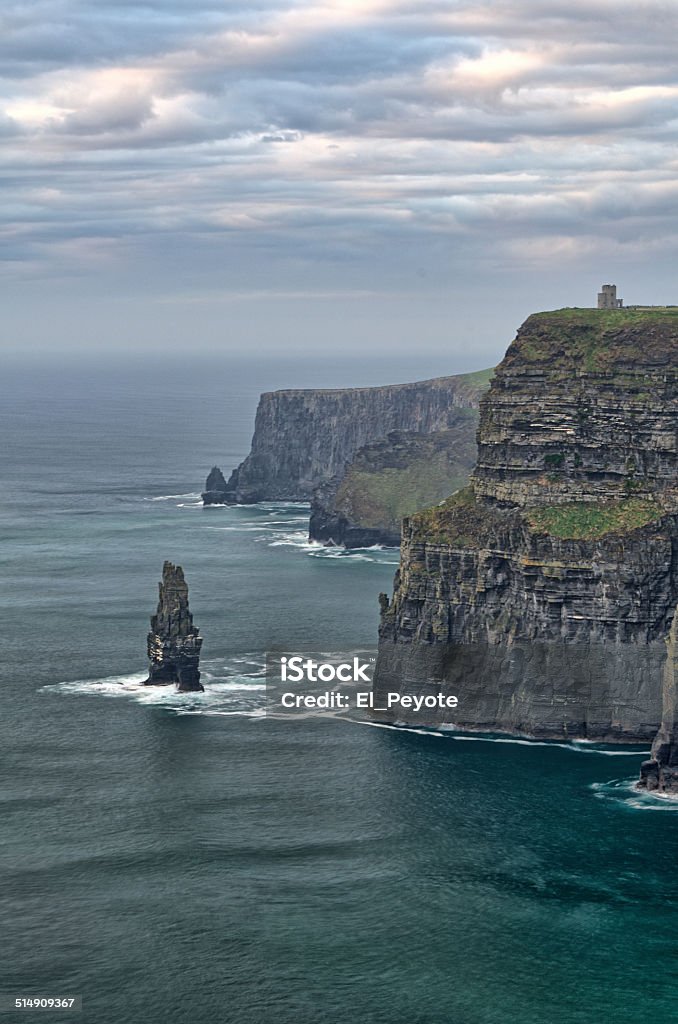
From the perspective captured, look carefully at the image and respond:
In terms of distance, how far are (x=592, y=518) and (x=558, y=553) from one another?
21.7ft

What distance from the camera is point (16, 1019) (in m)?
111

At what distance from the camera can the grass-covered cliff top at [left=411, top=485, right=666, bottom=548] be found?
17750cm

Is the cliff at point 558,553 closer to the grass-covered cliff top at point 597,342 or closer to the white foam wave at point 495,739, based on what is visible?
the grass-covered cliff top at point 597,342

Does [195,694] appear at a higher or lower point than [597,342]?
lower

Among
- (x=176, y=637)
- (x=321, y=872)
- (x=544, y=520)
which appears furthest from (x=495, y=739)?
(x=321, y=872)

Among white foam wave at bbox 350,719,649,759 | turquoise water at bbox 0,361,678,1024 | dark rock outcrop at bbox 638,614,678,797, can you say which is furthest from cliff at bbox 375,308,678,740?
dark rock outcrop at bbox 638,614,678,797

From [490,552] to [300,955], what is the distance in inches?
2722

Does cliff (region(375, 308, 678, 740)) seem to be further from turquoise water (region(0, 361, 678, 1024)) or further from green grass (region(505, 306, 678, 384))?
turquoise water (region(0, 361, 678, 1024))

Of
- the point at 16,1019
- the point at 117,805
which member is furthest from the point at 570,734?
the point at 16,1019

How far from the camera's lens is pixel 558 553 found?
176 m

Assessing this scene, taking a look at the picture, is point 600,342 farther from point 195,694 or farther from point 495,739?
point 195,694

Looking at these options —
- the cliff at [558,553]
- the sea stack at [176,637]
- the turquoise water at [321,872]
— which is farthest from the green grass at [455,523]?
the sea stack at [176,637]

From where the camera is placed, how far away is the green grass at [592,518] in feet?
581

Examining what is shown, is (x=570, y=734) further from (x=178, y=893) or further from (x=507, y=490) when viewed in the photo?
(x=178, y=893)
